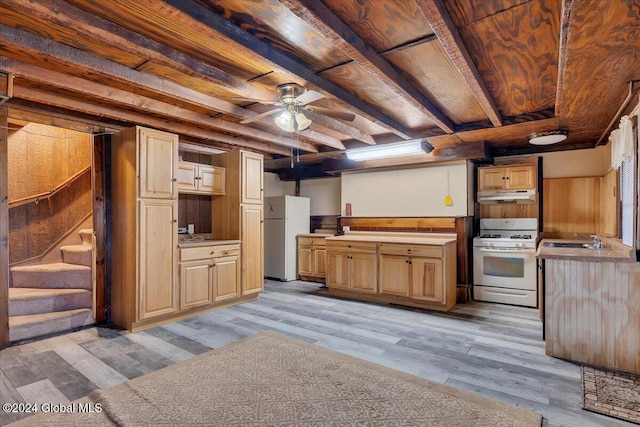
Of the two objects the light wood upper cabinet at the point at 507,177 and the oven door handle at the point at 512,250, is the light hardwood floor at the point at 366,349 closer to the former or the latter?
the oven door handle at the point at 512,250

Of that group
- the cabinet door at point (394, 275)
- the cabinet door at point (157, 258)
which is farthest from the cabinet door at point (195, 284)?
the cabinet door at point (394, 275)

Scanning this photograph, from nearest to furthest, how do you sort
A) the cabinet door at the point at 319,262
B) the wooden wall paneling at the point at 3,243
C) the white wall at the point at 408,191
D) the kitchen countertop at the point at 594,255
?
the kitchen countertop at the point at 594,255
the wooden wall paneling at the point at 3,243
the white wall at the point at 408,191
the cabinet door at the point at 319,262

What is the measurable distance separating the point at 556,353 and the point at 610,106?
221cm

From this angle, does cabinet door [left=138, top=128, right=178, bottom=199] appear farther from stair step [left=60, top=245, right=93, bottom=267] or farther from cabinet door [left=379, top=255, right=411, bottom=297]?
cabinet door [left=379, top=255, right=411, bottom=297]

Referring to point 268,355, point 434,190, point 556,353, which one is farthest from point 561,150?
point 268,355

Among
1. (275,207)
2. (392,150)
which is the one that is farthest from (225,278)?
(392,150)

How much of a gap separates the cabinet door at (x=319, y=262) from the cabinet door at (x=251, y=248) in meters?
1.35

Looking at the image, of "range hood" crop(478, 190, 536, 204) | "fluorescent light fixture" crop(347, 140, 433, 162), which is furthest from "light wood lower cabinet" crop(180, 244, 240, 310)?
"range hood" crop(478, 190, 536, 204)

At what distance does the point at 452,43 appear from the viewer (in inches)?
74.5

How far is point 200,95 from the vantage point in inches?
116

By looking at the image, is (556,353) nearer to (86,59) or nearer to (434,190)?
(434,190)

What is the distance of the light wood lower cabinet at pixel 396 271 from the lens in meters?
4.28

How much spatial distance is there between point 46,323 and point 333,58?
12.4 ft

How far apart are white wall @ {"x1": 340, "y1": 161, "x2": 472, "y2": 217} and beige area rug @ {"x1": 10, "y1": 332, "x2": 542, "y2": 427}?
3.09 meters
